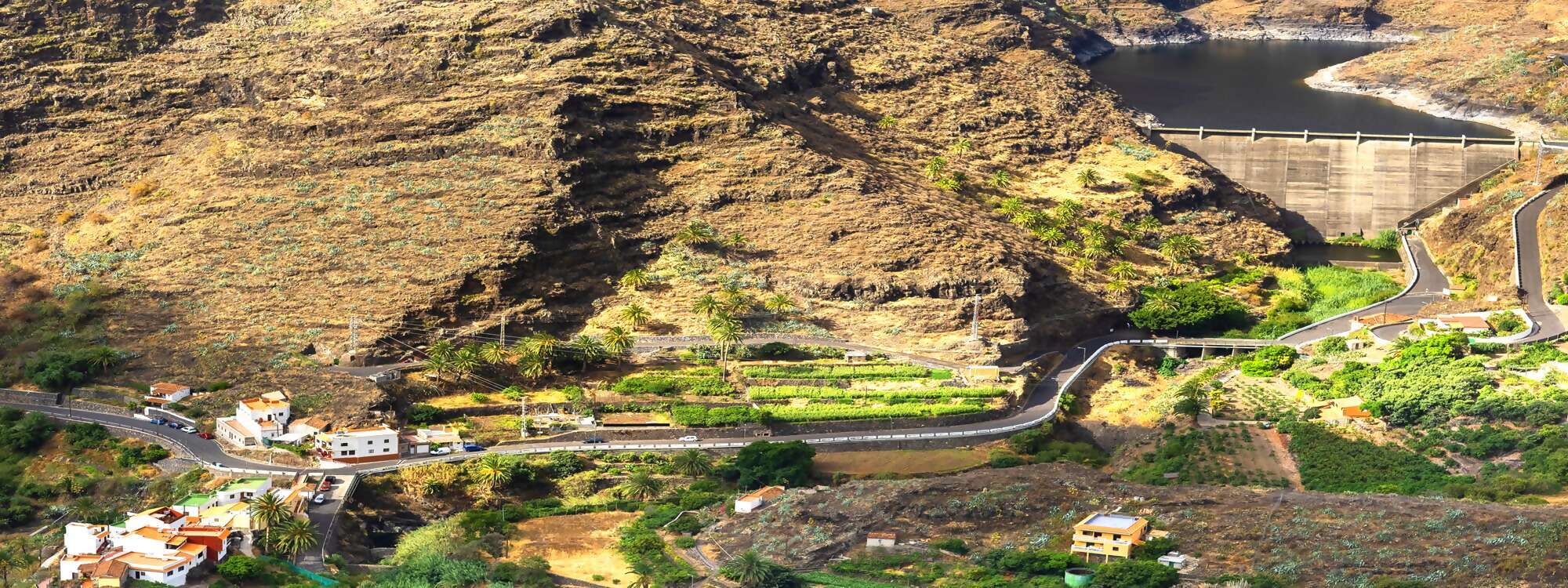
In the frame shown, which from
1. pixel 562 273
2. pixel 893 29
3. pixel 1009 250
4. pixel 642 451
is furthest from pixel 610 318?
pixel 893 29

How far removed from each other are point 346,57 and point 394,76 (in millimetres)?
4266

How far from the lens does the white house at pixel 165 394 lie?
399 feet

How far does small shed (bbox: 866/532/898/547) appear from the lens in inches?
4178

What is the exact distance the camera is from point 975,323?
5246 inches

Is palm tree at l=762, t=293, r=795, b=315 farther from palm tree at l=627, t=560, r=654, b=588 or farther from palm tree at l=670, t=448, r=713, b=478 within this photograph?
palm tree at l=627, t=560, r=654, b=588

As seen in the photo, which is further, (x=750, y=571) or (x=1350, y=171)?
(x=1350, y=171)

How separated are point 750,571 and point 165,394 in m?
36.5

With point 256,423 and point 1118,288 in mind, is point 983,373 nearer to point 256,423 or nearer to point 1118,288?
point 1118,288

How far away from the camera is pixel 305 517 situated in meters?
106

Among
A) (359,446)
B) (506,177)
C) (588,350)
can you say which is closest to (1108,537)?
(588,350)

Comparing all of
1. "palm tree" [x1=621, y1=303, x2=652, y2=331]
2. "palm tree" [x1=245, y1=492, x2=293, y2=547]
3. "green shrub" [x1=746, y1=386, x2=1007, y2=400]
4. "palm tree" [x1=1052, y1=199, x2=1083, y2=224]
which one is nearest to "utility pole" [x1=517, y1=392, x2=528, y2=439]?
"palm tree" [x1=621, y1=303, x2=652, y2=331]

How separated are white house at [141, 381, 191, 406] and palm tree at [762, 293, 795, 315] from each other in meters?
31.6

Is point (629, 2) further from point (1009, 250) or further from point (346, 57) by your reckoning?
point (1009, 250)

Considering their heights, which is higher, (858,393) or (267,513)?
(267,513)
